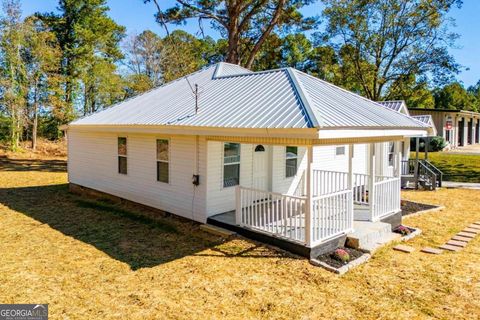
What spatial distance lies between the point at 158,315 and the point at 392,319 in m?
3.09

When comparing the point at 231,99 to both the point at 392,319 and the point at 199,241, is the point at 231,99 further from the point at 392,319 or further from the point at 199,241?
the point at 392,319

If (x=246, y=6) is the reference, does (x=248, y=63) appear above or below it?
below

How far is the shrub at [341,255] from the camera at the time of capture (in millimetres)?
6567

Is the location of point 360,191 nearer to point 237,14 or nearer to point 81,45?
point 237,14

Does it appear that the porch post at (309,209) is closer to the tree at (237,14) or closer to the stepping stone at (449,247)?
the stepping stone at (449,247)

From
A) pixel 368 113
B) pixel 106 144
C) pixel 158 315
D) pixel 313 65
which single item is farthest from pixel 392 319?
pixel 313 65

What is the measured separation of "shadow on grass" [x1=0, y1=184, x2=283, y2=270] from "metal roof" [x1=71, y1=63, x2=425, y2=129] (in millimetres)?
2510

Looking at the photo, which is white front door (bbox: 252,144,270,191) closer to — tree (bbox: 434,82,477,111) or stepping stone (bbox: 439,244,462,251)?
stepping stone (bbox: 439,244,462,251)

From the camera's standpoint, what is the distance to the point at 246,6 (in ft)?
61.4

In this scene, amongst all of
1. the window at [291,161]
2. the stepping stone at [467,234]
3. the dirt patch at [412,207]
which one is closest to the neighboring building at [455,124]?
the dirt patch at [412,207]

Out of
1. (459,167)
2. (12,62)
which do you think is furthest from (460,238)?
(12,62)

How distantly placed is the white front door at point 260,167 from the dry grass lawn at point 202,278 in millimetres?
2221

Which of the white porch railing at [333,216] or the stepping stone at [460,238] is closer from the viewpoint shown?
the white porch railing at [333,216]

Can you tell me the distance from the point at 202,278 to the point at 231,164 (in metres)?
3.70
